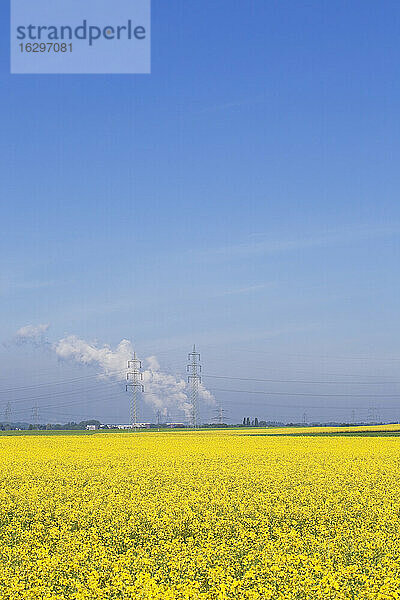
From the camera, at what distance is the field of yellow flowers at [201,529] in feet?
38.1

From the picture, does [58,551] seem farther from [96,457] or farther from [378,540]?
[96,457]

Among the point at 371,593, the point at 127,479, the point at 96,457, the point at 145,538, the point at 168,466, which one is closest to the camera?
the point at 371,593

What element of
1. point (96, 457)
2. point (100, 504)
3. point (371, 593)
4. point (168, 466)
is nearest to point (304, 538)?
point (371, 593)

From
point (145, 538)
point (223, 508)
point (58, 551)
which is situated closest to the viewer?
point (58, 551)

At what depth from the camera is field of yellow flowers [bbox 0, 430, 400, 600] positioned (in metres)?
11.6

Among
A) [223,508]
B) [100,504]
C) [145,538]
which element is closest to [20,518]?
[100,504]

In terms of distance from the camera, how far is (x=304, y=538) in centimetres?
1530

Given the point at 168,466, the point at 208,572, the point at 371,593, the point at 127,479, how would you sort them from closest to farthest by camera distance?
the point at 371,593
the point at 208,572
the point at 127,479
the point at 168,466

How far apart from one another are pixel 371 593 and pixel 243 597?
214cm

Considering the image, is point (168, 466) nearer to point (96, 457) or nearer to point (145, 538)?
point (96, 457)

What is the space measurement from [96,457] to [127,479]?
9.09 m

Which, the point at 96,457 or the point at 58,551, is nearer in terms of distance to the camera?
the point at 58,551

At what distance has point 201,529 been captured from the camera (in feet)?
57.3

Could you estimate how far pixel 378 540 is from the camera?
15.1 m
